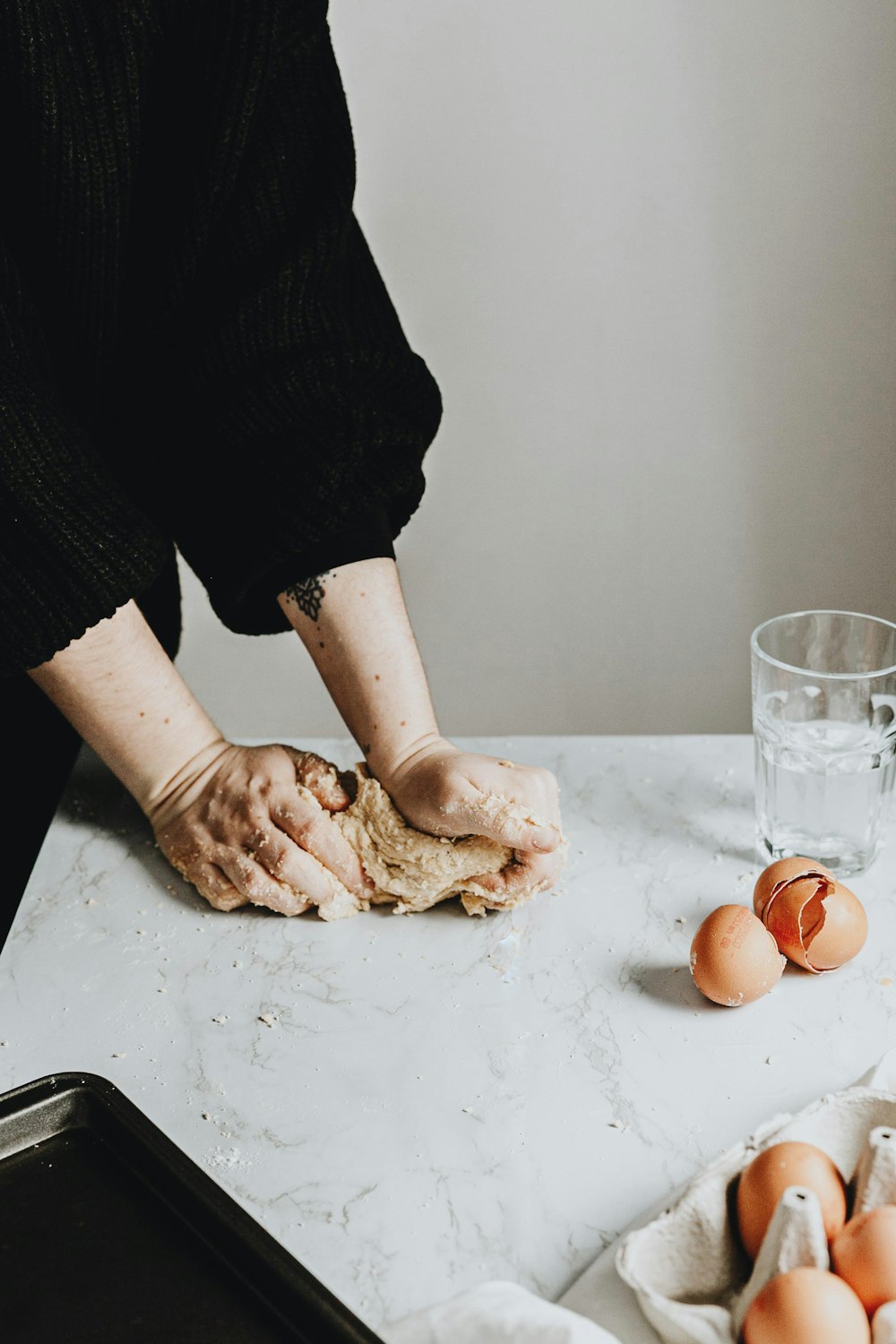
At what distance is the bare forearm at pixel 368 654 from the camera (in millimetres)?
891

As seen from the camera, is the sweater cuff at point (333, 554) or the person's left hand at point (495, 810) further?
the sweater cuff at point (333, 554)

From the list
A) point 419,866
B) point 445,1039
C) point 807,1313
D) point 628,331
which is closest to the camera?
point 807,1313

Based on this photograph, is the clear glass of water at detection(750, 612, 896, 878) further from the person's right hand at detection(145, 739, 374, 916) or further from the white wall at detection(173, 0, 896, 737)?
the white wall at detection(173, 0, 896, 737)

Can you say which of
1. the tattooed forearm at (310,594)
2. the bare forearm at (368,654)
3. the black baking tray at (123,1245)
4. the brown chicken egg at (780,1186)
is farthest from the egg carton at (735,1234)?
the tattooed forearm at (310,594)

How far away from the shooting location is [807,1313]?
0.45m

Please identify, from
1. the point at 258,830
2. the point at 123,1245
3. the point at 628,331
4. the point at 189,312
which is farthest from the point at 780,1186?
the point at 628,331

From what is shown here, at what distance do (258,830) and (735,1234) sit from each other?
43 cm

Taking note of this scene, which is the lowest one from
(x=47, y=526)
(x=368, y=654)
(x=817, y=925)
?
(x=817, y=925)

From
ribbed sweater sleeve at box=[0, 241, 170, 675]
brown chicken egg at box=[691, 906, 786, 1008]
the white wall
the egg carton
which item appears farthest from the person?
the white wall

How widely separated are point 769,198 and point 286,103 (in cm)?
83

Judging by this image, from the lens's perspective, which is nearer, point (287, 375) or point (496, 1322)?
point (496, 1322)

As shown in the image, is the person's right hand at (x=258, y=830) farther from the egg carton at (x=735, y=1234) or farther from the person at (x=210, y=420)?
the egg carton at (x=735, y=1234)

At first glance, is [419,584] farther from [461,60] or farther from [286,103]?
[286,103]

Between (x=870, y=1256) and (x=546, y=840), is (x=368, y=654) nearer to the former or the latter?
(x=546, y=840)
